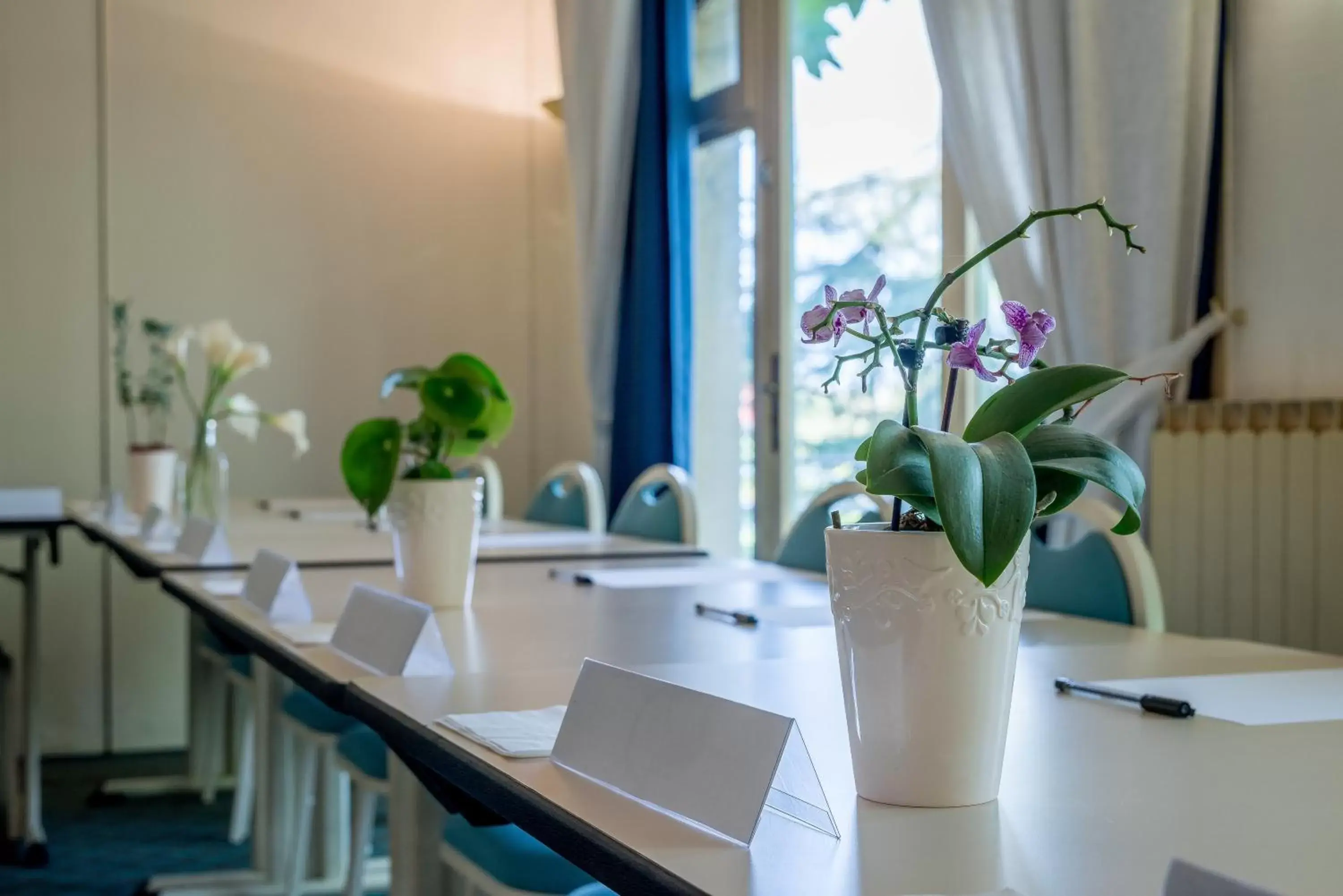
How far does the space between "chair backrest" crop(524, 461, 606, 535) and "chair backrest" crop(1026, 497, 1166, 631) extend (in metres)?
1.55

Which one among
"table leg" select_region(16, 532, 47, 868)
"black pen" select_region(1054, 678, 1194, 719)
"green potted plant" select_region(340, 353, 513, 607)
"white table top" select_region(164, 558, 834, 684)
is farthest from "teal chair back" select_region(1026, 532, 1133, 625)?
"table leg" select_region(16, 532, 47, 868)

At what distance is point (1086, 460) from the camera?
2.70 feet

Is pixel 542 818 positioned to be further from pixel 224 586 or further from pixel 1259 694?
pixel 224 586

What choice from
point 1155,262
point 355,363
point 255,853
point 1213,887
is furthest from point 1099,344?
point 355,363

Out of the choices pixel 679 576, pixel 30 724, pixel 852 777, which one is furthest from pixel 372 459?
pixel 30 724

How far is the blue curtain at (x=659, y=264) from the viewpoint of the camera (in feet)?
15.1

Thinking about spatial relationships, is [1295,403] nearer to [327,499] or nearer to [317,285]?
[327,499]

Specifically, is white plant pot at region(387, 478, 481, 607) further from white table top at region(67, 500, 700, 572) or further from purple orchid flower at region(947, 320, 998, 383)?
purple orchid flower at region(947, 320, 998, 383)

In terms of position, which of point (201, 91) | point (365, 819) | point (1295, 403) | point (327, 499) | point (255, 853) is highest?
point (201, 91)

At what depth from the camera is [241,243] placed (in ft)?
17.0

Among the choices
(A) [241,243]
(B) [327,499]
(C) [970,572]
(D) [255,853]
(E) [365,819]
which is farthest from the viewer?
(A) [241,243]

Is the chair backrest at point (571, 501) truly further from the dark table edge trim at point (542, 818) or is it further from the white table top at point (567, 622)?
the dark table edge trim at point (542, 818)

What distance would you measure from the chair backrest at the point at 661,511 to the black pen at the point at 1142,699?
1850 millimetres

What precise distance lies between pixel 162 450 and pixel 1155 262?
248 cm
